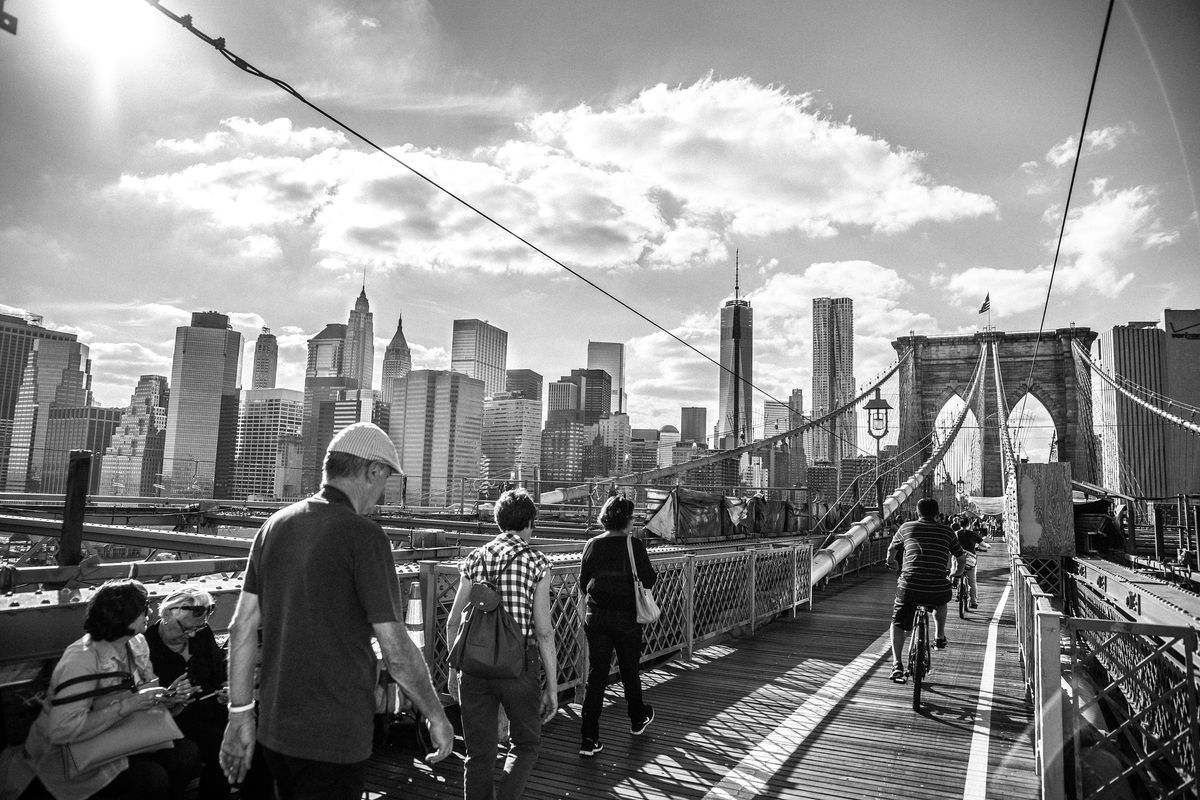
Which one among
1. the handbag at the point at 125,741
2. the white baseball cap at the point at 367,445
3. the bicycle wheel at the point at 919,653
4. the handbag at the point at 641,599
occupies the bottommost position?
the bicycle wheel at the point at 919,653

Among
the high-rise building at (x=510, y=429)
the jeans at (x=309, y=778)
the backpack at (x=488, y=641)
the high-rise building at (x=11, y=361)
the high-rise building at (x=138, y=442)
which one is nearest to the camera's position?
the jeans at (x=309, y=778)

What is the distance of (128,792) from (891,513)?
26175mm

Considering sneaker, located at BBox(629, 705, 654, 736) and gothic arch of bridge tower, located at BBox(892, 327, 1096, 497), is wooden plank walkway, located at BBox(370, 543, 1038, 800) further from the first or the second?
gothic arch of bridge tower, located at BBox(892, 327, 1096, 497)

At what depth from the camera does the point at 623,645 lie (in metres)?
5.04

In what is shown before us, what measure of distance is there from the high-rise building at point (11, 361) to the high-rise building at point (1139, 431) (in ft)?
176

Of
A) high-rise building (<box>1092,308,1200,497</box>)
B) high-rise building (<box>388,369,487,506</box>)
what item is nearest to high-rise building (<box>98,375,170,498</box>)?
high-rise building (<box>388,369,487,506</box>)

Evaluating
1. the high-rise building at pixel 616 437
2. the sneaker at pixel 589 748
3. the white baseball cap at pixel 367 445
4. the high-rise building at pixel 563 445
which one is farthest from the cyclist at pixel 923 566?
the high-rise building at pixel 563 445

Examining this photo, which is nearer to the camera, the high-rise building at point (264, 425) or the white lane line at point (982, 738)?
the white lane line at point (982, 738)

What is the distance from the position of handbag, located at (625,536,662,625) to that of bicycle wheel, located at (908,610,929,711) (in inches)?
105

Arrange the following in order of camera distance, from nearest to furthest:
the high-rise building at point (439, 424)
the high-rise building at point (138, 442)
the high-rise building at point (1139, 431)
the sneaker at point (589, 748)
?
the sneaker at point (589, 748), the high-rise building at point (138, 442), the high-rise building at point (1139, 431), the high-rise building at point (439, 424)

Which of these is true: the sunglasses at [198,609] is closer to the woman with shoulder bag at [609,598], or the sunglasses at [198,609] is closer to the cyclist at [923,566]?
the woman with shoulder bag at [609,598]

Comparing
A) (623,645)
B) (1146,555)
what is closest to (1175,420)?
(1146,555)

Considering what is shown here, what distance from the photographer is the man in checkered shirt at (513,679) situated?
3391 mm

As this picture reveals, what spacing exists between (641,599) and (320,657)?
297cm
